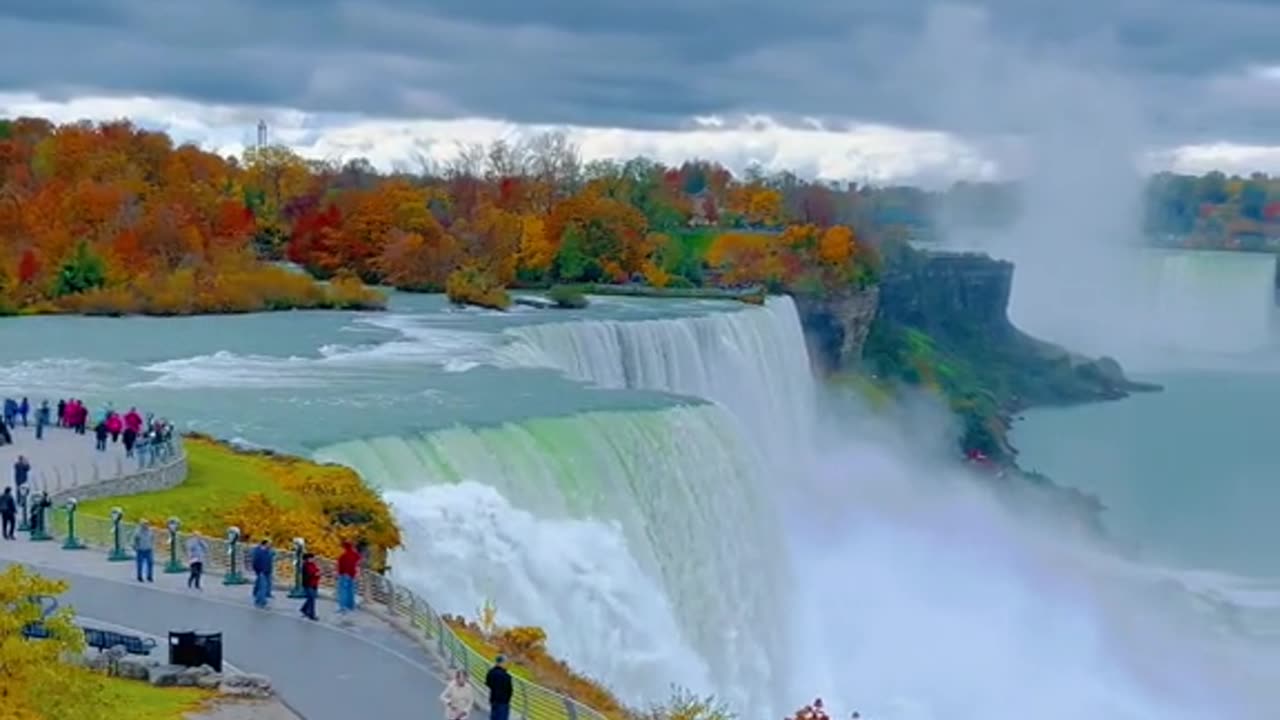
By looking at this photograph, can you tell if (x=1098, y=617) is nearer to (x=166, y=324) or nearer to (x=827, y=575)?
(x=827, y=575)

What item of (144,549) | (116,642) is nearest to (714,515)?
(144,549)

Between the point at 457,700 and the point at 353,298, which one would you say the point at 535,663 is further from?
the point at 353,298

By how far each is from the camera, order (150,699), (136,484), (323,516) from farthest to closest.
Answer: (136,484) → (323,516) → (150,699)

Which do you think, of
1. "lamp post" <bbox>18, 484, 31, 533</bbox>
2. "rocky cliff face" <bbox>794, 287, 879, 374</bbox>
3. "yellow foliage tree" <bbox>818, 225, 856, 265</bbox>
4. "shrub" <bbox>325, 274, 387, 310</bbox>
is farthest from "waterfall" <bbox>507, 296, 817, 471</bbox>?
"yellow foliage tree" <bbox>818, 225, 856, 265</bbox>

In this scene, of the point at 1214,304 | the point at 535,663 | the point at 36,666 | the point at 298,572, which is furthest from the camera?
the point at 1214,304

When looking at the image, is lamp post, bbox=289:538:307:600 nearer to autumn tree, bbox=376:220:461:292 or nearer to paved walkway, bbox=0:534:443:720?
paved walkway, bbox=0:534:443:720

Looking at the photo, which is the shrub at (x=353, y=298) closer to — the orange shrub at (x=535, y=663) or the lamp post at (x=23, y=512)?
the lamp post at (x=23, y=512)

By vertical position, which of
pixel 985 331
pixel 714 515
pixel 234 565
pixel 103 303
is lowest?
pixel 985 331

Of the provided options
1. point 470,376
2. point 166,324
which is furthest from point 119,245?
point 470,376
